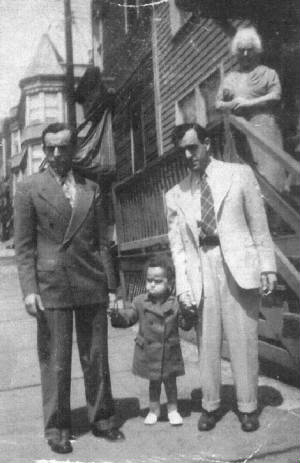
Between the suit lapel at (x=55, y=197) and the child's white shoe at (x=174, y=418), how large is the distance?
1.45 metres

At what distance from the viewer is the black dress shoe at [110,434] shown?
337 centimetres

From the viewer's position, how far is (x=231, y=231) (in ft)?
11.2

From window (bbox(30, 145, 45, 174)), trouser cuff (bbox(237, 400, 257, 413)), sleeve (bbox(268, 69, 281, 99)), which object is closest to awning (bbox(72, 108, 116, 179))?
sleeve (bbox(268, 69, 281, 99))

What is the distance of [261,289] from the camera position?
3.43 m

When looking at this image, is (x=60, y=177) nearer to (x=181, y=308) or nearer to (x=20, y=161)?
(x=181, y=308)

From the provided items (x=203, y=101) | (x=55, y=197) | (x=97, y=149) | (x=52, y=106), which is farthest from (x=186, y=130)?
(x=52, y=106)

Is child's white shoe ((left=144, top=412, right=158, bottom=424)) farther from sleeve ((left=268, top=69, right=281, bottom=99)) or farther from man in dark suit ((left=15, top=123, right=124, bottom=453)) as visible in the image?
sleeve ((left=268, top=69, right=281, bottom=99))

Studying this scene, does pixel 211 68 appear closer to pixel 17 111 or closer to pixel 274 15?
pixel 274 15

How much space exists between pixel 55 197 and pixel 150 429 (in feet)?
5.34

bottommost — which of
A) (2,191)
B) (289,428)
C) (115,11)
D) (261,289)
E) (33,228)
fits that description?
(289,428)

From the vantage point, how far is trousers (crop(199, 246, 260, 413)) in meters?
3.45

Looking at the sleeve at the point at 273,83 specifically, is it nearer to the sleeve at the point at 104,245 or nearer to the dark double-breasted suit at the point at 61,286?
the sleeve at the point at 104,245

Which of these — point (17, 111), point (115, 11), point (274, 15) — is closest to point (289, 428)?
point (274, 15)

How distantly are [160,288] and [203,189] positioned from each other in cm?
74
